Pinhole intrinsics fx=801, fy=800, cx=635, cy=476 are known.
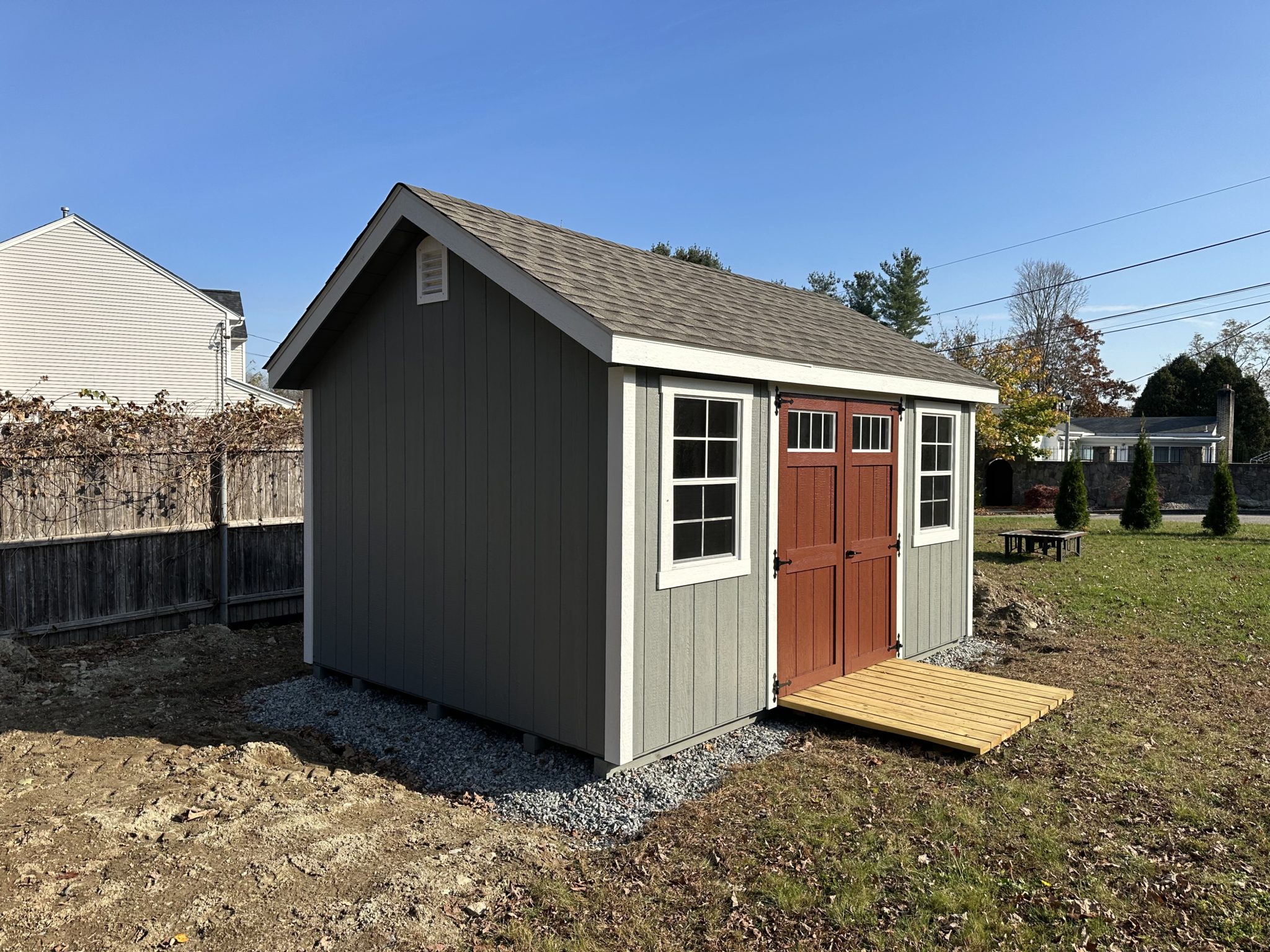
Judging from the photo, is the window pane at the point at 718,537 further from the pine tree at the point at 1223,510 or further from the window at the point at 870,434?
the pine tree at the point at 1223,510

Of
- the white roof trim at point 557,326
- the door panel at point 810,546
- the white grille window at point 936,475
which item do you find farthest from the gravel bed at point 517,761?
the white grille window at point 936,475

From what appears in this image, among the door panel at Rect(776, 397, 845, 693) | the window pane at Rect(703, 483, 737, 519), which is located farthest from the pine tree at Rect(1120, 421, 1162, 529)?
the window pane at Rect(703, 483, 737, 519)

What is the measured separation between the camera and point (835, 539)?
655 cm

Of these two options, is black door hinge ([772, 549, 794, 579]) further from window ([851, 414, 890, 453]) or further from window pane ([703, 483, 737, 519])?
window ([851, 414, 890, 453])

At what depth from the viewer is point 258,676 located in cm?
742

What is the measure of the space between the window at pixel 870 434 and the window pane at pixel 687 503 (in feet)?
6.75

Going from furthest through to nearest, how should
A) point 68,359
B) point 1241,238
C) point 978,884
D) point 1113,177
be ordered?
1. point 1241,238
2. point 68,359
3. point 1113,177
4. point 978,884

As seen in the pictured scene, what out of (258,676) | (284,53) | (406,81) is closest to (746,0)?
(406,81)

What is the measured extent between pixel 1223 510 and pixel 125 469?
19549 mm

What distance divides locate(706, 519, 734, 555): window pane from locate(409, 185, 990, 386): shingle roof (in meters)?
1.17

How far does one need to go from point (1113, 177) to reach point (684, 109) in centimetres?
1132

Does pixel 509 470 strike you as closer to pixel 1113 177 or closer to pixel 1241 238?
pixel 1113 177

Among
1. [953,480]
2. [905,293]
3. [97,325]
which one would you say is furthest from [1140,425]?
[97,325]

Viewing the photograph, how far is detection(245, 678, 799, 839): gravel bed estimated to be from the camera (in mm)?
4527
